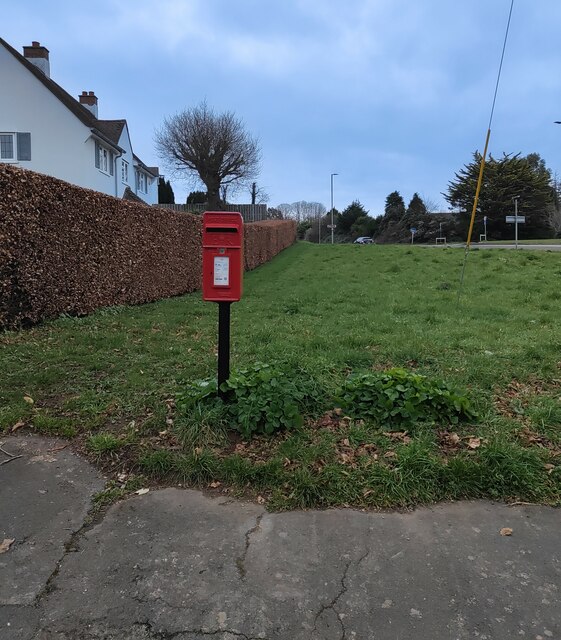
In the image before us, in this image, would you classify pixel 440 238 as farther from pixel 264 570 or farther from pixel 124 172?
pixel 264 570

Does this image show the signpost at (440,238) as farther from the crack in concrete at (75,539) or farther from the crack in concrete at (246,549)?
the crack in concrete at (75,539)

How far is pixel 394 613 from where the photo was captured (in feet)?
7.08

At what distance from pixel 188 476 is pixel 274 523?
2.42ft

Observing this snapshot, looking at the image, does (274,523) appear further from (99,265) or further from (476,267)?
(476,267)

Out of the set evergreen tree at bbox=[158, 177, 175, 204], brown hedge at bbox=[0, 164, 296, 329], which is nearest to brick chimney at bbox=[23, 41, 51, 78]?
brown hedge at bbox=[0, 164, 296, 329]

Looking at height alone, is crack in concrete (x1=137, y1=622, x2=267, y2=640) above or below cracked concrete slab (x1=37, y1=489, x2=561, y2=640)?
below

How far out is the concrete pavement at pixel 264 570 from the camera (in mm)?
2092

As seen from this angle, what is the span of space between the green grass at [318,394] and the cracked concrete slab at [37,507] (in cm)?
21

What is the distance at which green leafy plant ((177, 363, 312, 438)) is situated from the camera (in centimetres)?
369

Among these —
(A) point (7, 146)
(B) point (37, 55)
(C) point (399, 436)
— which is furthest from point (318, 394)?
(B) point (37, 55)

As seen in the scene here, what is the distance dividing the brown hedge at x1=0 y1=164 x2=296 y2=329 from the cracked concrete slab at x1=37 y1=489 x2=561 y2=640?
4819 millimetres

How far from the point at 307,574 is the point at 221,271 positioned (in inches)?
81.4

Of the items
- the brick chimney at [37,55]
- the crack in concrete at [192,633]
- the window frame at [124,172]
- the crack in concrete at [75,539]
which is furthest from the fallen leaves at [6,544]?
the window frame at [124,172]

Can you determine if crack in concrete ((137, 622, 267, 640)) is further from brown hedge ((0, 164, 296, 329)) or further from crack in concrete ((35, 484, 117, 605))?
brown hedge ((0, 164, 296, 329))
